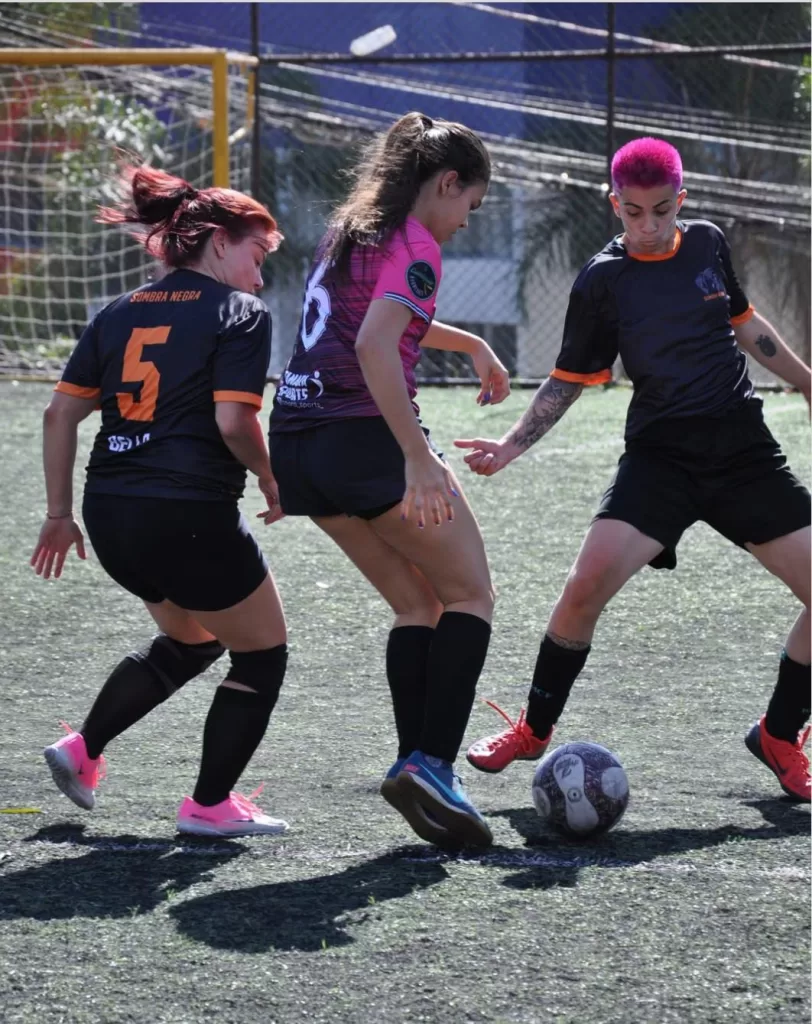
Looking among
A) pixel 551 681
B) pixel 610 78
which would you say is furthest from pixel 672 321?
pixel 610 78

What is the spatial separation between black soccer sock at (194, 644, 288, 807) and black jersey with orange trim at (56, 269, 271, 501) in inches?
20.2

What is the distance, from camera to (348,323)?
363 cm

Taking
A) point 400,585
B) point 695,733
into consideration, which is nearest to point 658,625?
point 695,733

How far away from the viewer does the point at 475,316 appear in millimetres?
23328

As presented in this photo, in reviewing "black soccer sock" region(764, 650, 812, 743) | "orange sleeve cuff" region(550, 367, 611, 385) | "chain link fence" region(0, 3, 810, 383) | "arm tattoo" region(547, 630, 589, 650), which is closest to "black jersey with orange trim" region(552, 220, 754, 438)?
"orange sleeve cuff" region(550, 367, 611, 385)

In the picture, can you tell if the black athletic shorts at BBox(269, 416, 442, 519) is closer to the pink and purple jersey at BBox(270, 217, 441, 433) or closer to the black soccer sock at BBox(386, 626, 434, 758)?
the pink and purple jersey at BBox(270, 217, 441, 433)

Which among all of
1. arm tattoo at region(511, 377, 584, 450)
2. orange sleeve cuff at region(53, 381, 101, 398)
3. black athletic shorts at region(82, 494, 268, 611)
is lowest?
black athletic shorts at region(82, 494, 268, 611)

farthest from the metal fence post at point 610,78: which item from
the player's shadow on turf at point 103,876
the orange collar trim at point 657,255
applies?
the player's shadow on turf at point 103,876

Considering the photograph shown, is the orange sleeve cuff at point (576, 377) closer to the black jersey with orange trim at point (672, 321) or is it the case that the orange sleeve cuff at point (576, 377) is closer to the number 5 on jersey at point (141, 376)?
the black jersey with orange trim at point (672, 321)

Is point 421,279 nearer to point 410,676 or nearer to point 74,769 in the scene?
point 410,676

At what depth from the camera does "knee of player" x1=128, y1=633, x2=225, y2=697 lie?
4.04m

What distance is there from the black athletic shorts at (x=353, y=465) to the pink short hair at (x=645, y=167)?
1000 millimetres

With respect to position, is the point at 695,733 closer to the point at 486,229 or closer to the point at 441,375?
the point at 441,375

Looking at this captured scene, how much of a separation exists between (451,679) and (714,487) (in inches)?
40.0
